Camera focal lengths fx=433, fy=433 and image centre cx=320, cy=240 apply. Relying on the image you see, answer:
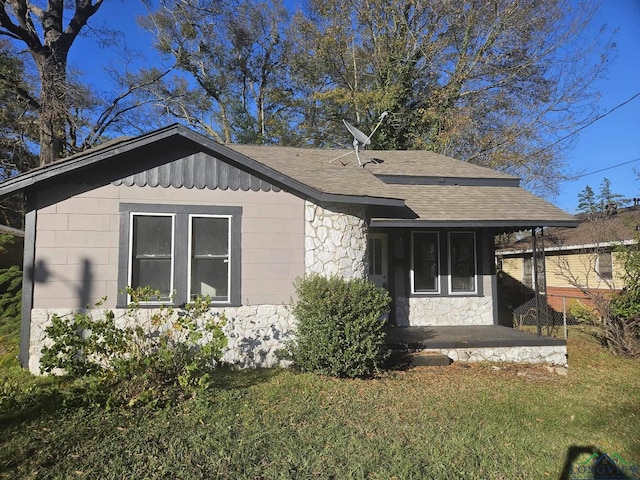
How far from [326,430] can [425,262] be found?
6.07 meters

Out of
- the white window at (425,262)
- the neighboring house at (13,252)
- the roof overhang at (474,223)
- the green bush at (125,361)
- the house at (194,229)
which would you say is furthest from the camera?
the neighboring house at (13,252)

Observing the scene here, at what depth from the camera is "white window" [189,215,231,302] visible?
23.4ft

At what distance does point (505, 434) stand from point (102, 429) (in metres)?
4.06

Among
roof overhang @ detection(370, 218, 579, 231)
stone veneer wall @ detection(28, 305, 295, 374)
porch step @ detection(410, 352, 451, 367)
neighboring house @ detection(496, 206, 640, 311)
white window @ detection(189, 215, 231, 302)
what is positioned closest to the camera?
stone veneer wall @ detection(28, 305, 295, 374)

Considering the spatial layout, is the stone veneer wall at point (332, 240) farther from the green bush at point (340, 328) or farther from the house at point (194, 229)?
the green bush at point (340, 328)

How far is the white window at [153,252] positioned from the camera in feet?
22.6

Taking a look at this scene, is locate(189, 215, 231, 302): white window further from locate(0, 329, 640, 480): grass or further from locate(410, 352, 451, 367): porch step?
locate(410, 352, 451, 367): porch step

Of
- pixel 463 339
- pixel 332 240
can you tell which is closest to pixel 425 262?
pixel 463 339

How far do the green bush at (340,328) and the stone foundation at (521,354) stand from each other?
7.07ft

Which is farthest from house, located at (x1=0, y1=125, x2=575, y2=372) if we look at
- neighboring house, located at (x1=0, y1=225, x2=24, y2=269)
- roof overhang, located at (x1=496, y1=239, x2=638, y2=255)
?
roof overhang, located at (x1=496, y1=239, x2=638, y2=255)

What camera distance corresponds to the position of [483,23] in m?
19.9

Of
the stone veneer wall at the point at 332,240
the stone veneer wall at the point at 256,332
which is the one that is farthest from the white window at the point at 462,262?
the stone veneer wall at the point at 256,332

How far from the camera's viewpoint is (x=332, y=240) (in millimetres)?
7488

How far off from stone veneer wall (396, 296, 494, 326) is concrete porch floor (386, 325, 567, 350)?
29.4 inches
